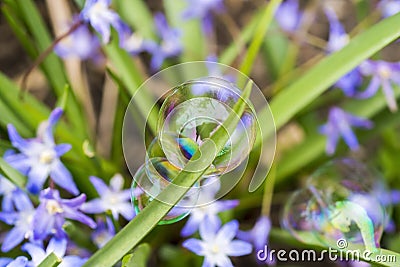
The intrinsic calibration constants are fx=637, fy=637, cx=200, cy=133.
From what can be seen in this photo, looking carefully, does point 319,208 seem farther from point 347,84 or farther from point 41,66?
point 41,66

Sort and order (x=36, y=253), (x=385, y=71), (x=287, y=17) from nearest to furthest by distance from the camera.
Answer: (x=36, y=253), (x=385, y=71), (x=287, y=17)

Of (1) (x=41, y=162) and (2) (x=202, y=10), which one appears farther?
(2) (x=202, y=10)

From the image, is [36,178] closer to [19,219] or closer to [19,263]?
[19,219]

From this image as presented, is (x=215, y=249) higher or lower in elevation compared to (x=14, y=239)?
higher

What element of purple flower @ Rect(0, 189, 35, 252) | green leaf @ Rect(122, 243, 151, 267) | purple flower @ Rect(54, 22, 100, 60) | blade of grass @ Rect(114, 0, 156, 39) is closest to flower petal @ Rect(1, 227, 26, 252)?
purple flower @ Rect(0, 189, 35, 252)

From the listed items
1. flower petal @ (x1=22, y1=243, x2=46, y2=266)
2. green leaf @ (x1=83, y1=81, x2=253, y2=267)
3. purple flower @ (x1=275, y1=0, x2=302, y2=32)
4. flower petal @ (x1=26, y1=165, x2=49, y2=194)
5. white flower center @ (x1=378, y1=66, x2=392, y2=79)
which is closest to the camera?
green leaf @ (x1=83, y1=81, x2=253, y2=267)

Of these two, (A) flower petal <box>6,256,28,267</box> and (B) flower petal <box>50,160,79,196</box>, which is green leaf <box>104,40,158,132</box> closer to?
(B) flower petal <box>50,160,79,196</box>

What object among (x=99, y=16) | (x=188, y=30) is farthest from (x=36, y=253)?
(x=188, y=30)
